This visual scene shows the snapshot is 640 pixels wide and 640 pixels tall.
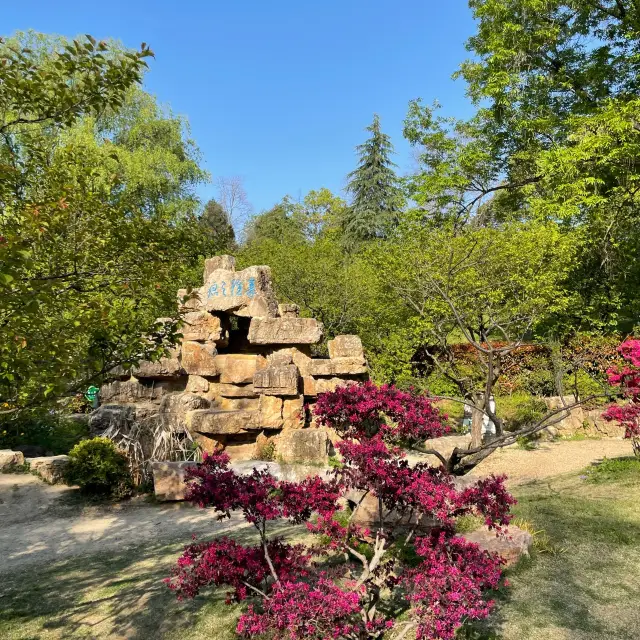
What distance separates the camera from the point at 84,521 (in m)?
7.02

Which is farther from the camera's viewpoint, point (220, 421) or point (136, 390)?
point (136, 390)

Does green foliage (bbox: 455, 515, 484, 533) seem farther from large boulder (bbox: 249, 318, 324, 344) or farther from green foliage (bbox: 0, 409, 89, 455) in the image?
green foliage (bbox: 0, 409, 89, 455)

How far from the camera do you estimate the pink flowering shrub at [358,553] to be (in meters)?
2.55

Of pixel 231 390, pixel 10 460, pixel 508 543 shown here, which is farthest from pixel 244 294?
pixel 508 543

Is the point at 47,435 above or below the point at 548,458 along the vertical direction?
above

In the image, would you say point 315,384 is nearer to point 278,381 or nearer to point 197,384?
point 278,381

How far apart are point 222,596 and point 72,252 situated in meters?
3.12

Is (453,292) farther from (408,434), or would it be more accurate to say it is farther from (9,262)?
(9,262)

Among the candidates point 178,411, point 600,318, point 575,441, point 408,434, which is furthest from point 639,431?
point 178,411

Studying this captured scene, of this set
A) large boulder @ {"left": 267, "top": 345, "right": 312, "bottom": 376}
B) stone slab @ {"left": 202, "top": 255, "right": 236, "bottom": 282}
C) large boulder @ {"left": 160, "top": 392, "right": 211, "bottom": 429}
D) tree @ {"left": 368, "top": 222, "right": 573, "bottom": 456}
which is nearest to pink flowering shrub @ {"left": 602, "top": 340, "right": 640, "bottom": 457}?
tree @ {"left": 368, "top": 222, "right": 573, "bottom": 456}

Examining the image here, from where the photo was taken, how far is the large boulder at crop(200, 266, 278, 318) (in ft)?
37.5

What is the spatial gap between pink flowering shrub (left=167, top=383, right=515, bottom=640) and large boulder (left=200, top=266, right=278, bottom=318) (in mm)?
7758

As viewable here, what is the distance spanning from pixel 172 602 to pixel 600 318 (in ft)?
46.1

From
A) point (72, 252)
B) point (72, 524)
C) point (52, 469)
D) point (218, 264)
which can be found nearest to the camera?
point (72, 252)
